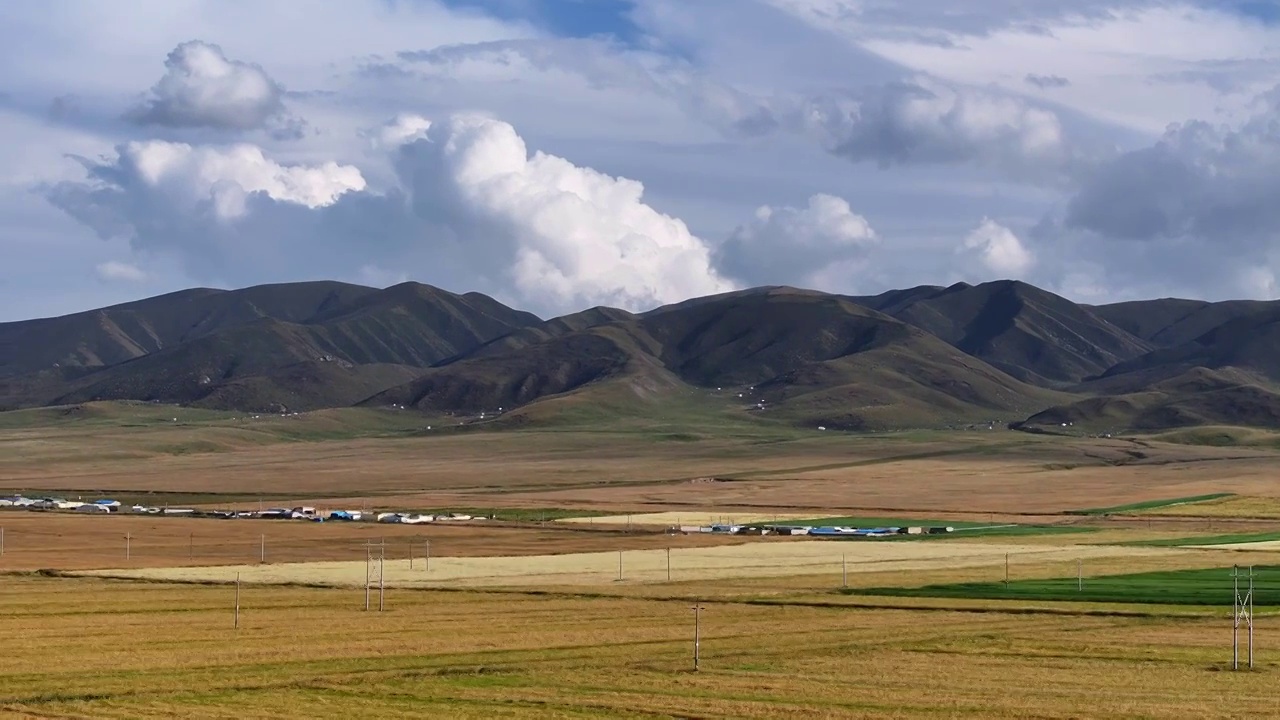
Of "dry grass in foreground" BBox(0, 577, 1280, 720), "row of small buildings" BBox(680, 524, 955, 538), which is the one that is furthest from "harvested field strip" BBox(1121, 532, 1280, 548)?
→ "dry grass in foreground" BBox(0, 577, 1280, 720)

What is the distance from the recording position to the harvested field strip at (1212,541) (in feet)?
313

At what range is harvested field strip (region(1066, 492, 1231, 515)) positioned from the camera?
136 m

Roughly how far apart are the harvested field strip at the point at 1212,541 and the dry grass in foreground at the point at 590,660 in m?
40.4

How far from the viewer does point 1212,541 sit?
97.8 m

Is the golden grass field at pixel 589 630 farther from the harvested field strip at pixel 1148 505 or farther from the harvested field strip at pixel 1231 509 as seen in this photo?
the harvested field strip at pixel 1148 505

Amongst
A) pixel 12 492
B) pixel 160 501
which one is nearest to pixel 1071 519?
pixel 160 501

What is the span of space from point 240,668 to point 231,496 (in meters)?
131

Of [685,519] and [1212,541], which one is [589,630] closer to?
[1212,541]

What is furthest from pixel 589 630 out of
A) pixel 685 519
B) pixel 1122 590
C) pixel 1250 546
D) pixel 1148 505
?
pixel 1148 505

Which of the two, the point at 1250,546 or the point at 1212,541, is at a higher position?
the point at 1212,541

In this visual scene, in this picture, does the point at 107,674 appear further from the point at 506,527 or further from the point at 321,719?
the point at 506,527

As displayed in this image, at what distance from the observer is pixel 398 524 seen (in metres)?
119

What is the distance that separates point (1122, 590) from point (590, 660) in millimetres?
29481

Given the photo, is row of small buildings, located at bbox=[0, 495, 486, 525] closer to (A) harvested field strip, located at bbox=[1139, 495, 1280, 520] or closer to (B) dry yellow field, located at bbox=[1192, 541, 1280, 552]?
(B) dry yellow field, located at bbox=[1192, 541, 1280, 552]
